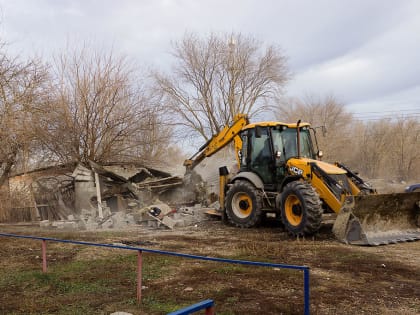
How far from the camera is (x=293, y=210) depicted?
9.75 metres

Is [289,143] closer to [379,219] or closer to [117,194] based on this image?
[379,219]

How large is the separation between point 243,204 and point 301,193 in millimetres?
2693

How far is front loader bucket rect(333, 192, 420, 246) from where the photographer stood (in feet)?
28.3

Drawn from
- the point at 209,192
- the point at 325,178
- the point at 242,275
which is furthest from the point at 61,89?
the point at 242,275

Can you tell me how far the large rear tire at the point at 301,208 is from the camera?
902cm

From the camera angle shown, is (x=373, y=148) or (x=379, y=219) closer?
(x=379, y=219)

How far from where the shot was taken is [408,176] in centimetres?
4272

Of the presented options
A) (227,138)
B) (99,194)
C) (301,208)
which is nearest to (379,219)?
(301,208)

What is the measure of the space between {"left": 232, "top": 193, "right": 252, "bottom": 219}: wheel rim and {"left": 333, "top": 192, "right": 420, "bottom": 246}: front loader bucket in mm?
3115

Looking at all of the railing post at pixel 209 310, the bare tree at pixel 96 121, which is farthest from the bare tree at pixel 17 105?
the railing post at pixel 209 310

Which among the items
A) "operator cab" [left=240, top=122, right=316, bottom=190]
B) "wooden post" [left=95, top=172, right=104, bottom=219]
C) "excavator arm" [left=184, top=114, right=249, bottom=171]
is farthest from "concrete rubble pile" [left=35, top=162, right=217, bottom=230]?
"operator cab" [left=240, top=122, right=316, bottom=190]

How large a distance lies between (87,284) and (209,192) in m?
11.2

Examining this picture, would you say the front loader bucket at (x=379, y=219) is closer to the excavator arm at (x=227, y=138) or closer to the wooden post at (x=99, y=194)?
the excavator arm at (x=227, y=138)

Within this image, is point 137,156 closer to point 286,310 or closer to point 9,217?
point 9,217
